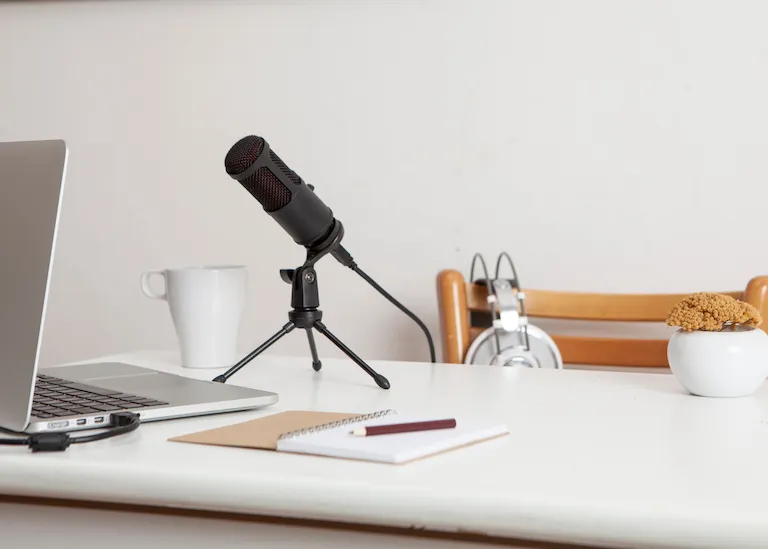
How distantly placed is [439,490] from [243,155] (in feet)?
1.62

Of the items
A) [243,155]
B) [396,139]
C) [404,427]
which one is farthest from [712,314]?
[396,139]

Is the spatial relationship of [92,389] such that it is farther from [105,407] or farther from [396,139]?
[396,139]

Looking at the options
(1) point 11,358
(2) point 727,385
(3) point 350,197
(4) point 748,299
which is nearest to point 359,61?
(3) point 350,197

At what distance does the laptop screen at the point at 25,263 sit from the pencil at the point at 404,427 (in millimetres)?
239

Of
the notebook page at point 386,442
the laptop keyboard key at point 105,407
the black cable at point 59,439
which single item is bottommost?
the notebook page at point 386,442

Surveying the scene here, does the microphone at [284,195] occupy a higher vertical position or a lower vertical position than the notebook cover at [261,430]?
higher

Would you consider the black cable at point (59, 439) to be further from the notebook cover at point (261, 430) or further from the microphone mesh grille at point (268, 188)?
the microphone mesh grille at point (268, 188)

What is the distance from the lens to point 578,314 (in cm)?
152

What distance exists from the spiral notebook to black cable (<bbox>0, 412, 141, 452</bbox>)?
0.13 feet

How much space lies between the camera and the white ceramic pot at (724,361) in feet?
2.73

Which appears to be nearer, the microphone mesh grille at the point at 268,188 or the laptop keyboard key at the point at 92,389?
the laptop keyboard key at the point at 92,389

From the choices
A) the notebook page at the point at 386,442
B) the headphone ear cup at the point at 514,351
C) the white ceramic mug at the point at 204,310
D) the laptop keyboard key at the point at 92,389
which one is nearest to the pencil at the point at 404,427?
the notebook page at the point at 386,442

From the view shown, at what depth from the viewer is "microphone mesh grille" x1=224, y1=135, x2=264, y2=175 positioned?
0.88 meters

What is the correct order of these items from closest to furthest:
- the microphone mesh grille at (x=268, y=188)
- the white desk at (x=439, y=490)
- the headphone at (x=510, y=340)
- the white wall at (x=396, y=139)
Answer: the white desk at (x=439, y=490)
the microphone mesh grille at (x=268, y=188)
the headphone at (x=510, y=340)
the white wall at (x=396, y=139)
